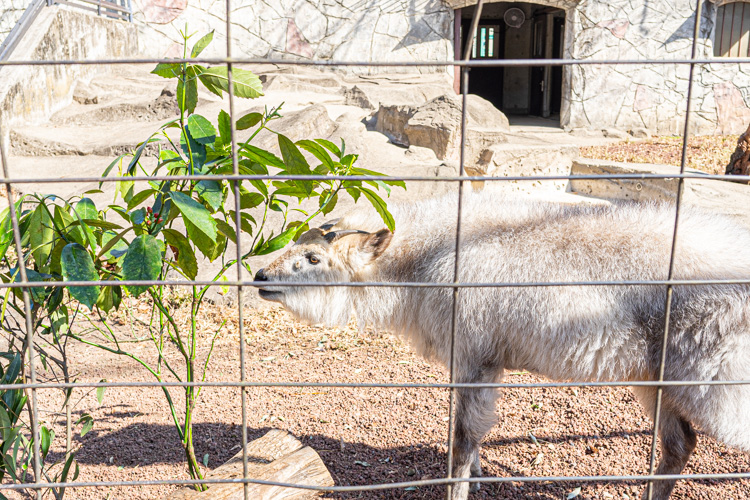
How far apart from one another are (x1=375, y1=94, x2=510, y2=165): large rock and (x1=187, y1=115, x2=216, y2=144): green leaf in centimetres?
642

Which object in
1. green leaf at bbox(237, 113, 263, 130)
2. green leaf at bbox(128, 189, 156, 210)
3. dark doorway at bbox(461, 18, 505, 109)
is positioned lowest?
green leaf at bbox(128, 189, 156, 210)

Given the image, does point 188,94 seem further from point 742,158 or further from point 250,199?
point 742,158

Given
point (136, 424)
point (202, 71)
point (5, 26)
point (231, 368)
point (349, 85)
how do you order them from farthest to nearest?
point (5, 26) → point (349, 85) → point (231, 368) → point (136, 424) → point (202, 71)

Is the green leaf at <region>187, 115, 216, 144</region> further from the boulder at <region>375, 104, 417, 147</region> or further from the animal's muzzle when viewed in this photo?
the boulder at <region>375, 104, 417, 147</region>

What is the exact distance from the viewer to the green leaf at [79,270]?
1690 millimetres

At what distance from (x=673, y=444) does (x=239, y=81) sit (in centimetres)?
228

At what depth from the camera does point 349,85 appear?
1205 centimetres

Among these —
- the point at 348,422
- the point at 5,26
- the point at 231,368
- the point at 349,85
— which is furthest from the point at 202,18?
the point at 348,422

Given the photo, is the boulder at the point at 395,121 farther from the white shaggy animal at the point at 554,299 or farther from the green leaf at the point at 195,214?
the green leaf at the point at 195,214

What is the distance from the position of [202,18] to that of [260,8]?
118 cm

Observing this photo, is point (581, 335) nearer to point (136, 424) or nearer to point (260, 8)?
point (136, 424)

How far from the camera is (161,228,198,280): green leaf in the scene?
5.97ft

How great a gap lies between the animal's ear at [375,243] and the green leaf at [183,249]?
1068mm

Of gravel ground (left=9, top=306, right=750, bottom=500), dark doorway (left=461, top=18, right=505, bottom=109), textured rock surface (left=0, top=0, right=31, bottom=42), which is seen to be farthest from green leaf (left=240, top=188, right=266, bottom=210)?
dark doorway (left=461, top=18, right=505, bottom=109)
